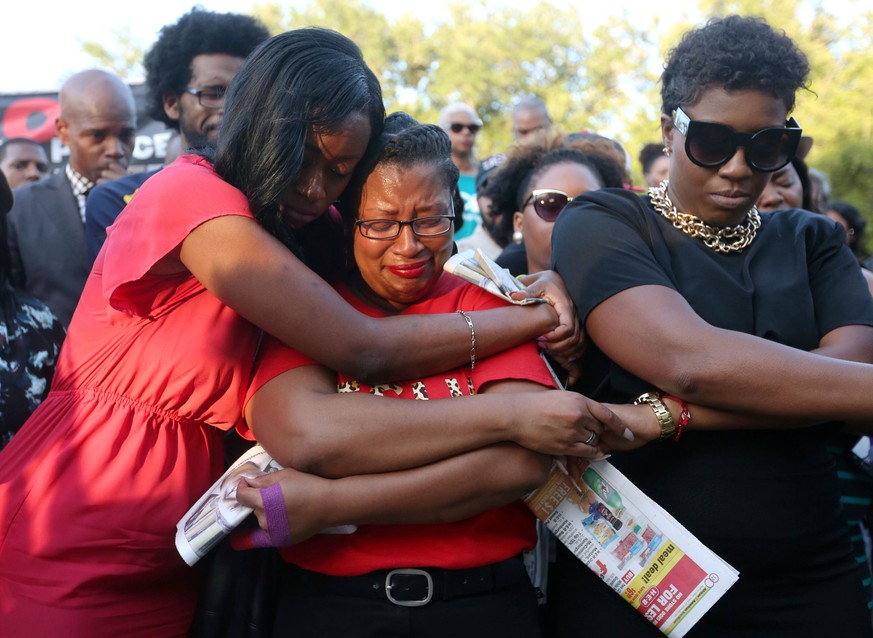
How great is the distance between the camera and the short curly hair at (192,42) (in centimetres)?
403

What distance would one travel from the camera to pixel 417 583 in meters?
2.46

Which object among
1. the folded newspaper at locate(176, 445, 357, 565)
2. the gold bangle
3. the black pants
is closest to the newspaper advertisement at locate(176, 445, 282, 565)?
the folded newspaper at locate(176, 445, 357, 565)

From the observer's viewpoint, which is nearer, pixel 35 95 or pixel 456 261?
pixel 456 261

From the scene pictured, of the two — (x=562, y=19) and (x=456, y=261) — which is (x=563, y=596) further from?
(x=562, y=19)

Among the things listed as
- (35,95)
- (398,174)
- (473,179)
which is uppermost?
(398,174)

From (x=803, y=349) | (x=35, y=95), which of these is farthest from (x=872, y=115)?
(x=803, y=349)

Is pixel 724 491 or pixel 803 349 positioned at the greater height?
pixel 803 349

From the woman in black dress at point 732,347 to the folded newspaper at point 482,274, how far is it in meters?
0.18

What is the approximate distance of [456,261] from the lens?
264 cm

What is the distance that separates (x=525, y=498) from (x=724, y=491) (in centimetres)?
57

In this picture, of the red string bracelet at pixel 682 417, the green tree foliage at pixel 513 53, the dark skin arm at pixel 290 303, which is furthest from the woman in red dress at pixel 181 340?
the green tree foliage at pixel 513 53

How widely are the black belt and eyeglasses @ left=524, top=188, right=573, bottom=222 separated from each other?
1.84m

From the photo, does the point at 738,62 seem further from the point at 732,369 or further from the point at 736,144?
the point at 732,369

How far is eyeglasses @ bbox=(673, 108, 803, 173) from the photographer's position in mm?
2637
